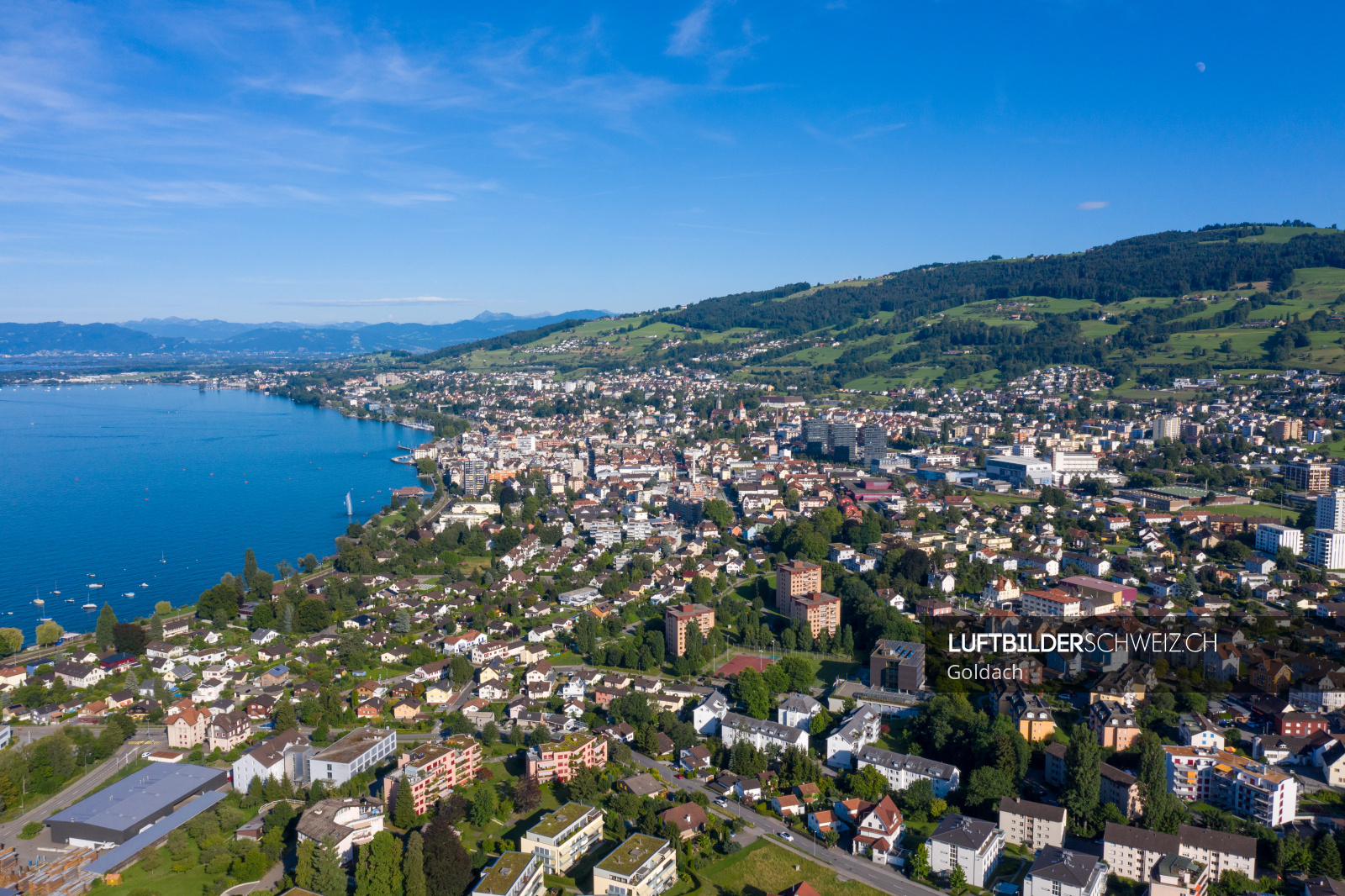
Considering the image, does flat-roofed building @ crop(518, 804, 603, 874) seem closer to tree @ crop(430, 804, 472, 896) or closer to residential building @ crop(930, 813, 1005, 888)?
tree @ crop(430, 804, 472, 896)

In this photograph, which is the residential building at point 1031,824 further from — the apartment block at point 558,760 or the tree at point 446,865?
the tree at point 446,865

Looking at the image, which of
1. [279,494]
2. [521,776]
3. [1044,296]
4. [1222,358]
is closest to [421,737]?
[521,776]

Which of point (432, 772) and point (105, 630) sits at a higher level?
point (105, 630)

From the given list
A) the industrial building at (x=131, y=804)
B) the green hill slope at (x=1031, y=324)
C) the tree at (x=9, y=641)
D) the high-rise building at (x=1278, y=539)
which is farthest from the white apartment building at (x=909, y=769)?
the green hill slope at (x=1031, y=324)

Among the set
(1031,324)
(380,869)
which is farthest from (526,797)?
(1031,324)

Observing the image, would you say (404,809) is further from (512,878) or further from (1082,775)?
(1082,775)
